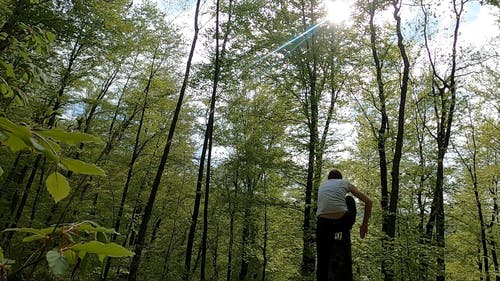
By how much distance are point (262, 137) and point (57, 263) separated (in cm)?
1638

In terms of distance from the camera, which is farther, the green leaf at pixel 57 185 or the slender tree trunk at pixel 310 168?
the slender tree trunk at pixel 310 168

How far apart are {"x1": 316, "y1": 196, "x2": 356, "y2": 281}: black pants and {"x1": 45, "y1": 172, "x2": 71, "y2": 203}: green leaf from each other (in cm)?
383

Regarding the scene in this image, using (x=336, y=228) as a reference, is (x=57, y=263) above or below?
below

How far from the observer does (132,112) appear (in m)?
16.3

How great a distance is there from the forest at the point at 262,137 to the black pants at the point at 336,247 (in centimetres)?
453

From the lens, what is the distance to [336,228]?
4.12 metres

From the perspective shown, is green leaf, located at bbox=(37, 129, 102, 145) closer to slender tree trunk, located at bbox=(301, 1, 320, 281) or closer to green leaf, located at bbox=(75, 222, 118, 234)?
green leaf, located at bbox=(75, 222, 118, 234)

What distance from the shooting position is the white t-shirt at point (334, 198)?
4.14 metres

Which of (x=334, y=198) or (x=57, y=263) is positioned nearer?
(x=57, y=263)

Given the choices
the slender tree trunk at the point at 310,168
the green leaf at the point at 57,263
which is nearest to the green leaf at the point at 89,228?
the green leaf at the point at 57,263

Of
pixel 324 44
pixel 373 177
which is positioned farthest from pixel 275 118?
pixel 373 177

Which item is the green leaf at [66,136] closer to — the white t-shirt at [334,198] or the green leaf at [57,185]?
the green leaf at [57,185]

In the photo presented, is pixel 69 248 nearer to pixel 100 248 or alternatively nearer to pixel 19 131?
pixel 100 248

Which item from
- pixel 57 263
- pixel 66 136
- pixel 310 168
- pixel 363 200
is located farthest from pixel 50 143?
pixel 310 168
